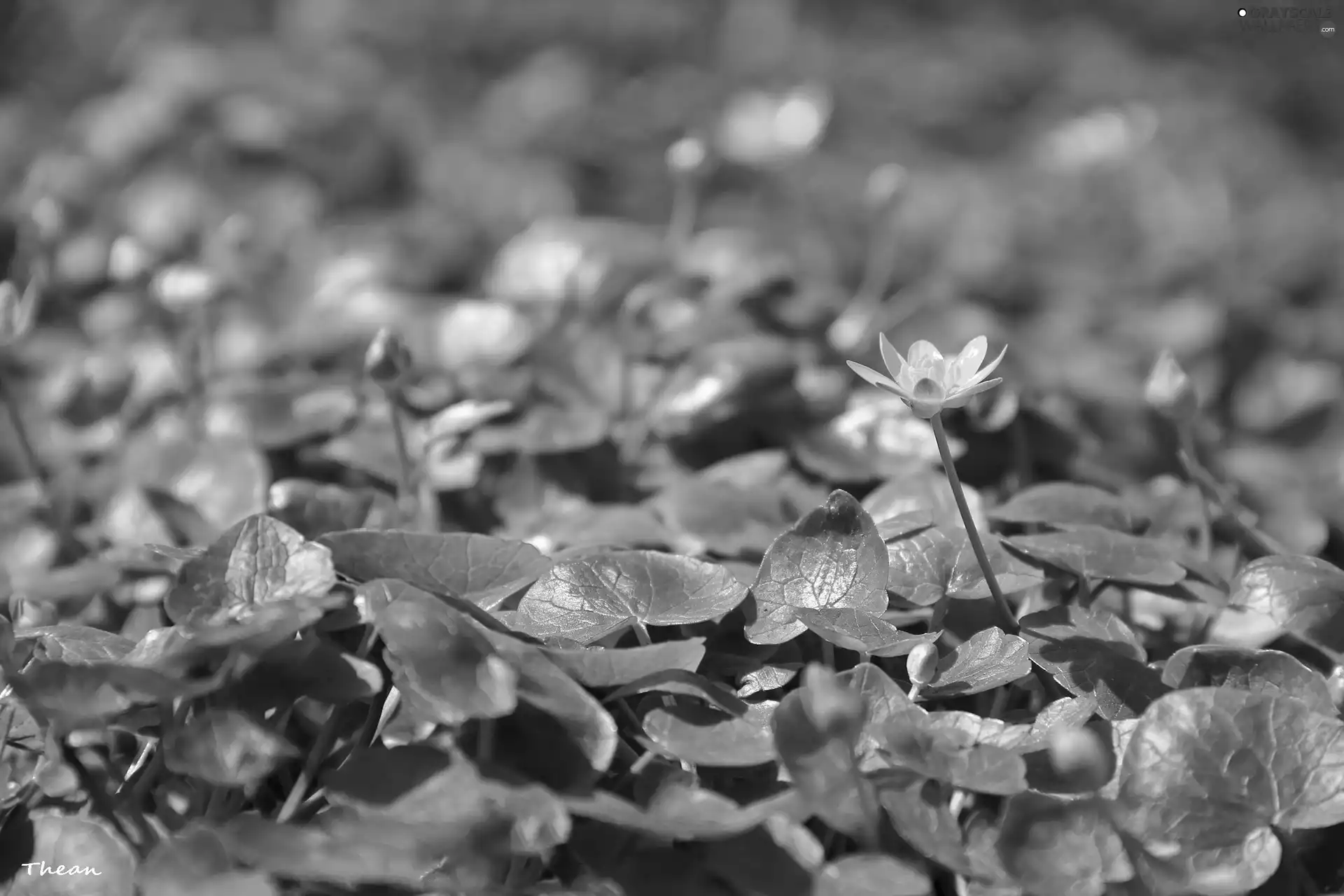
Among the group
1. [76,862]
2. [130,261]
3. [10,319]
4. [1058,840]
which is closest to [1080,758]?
[1058,840]

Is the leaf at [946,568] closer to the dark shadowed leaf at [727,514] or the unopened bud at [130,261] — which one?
the dark shadowed leaf at [727,514]

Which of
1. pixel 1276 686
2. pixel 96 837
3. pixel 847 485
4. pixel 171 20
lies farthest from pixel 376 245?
pixel 171 20

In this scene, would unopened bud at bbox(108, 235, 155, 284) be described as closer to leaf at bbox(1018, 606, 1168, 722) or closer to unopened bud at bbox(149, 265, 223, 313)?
unopened bud at bbox(149, 265, 223, 313)

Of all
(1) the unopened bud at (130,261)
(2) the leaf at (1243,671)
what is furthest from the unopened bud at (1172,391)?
(1) the unopened bud at (130,261)

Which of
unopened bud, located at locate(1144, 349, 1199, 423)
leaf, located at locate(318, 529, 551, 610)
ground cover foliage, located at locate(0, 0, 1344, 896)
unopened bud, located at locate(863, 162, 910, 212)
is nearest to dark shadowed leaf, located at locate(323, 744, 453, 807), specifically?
ground cover foliage, located at locate(0, 0, 1344, 896)

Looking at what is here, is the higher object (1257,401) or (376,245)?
(376,245)

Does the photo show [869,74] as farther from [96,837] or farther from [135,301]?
[96,837]
